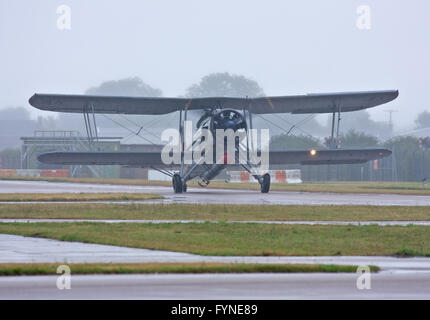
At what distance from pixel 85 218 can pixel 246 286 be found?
36.3ft

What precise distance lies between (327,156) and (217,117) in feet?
16.4

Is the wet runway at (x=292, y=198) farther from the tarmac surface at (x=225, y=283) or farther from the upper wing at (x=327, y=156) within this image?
the tarmac surface at (x=225, y=283)

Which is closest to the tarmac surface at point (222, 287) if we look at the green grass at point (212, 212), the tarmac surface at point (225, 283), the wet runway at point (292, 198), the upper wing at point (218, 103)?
the tarmac surface at point (225, 283)

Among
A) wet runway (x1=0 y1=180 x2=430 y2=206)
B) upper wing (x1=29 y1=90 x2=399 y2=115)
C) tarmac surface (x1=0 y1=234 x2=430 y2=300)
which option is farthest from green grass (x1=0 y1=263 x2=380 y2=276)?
upper wing (x1=29 y1=90 x2=399 y2=115)

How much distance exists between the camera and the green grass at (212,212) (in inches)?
827

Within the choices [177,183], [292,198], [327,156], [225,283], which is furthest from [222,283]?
[327,156]

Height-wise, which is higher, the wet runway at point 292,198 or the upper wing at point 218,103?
the upper wing at point 218,103

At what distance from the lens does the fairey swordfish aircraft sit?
33812mm

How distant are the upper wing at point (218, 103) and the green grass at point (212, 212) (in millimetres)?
8824

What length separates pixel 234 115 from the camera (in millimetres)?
34062

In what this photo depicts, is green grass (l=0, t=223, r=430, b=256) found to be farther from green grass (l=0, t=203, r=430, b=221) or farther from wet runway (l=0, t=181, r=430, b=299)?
green grass (l=0, t=203, r=430, b=221)

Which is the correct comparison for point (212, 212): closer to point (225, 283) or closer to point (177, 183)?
point (225, 283)

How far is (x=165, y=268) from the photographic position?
11.4m

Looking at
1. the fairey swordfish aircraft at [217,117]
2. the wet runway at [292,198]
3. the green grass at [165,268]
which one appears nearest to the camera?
the green grass at [165,268]
